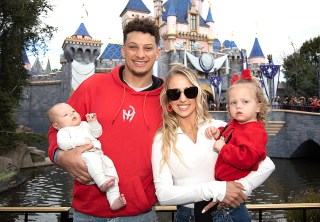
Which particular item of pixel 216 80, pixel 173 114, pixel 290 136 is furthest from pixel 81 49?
pixel 173 114

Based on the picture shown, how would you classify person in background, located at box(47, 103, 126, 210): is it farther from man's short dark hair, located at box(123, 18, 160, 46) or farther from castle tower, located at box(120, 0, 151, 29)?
castle tower, located at box(120, 0, 151, 29)

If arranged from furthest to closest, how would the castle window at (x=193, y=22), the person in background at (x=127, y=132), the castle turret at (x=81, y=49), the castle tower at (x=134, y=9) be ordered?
1. the castle window at (x=193, y=22)
2. the castle tower at (x=134, y=9)
3. the castle turret at (x=81, y=49)
4. the person in background at (x=127, y=132)

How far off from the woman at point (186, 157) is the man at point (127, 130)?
0.54 feet

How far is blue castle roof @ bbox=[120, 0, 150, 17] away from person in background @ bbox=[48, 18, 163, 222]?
3038cm

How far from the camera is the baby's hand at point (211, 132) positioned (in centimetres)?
207

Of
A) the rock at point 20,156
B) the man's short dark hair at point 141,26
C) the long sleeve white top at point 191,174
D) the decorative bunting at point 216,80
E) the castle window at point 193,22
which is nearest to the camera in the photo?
the long sleeve white top at point 191,174

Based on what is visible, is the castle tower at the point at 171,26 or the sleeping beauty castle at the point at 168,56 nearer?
the sleeping beauty castle at the point at 168,56

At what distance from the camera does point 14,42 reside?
12.6 meters

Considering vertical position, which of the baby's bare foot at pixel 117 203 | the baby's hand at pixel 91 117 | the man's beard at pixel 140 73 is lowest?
the baby's bare foot at pixel 117 203

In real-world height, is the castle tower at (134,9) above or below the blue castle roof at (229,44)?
above

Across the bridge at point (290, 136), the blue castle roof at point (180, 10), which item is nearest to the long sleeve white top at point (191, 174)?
the bridge at point (290, 136)

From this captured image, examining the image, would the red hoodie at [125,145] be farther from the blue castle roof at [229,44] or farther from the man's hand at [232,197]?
the blue castle roof at [229,44]

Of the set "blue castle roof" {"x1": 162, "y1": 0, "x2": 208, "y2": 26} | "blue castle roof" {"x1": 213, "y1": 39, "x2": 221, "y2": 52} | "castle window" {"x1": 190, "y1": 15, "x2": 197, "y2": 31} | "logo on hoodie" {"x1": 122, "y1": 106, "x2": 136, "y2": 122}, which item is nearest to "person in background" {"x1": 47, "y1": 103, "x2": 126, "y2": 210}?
"logo on hoodie" {"x1": 122, "y1": 106, "x2": 136, "y2": 122}

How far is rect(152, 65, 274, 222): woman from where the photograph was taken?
195 cm
